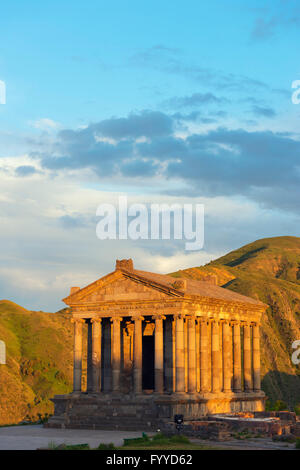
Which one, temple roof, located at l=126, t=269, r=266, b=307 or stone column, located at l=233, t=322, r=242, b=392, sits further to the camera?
stone column, located at l=233, t=322, r=242, b=392

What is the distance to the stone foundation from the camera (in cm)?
4859

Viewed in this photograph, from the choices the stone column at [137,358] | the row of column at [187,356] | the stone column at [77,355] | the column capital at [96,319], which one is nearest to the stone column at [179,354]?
the row of column at [187,356]

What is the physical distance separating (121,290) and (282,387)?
71455 millimetres

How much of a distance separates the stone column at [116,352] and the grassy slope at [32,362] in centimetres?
3998

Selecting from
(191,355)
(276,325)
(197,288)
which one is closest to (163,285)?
(197,288)

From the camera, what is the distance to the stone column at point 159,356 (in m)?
50.4

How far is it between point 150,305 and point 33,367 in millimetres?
57183

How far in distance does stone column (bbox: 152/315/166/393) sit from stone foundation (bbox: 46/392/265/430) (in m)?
0.84

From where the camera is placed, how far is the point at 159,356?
5072 centimetres

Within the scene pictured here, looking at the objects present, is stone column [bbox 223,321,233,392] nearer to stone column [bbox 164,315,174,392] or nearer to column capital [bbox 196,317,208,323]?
column capital [bbox 196,317,208,323]

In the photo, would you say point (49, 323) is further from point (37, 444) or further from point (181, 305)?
point (37, 444)

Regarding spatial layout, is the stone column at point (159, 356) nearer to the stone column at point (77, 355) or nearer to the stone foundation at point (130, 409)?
the stone foundation at point (130, 409)

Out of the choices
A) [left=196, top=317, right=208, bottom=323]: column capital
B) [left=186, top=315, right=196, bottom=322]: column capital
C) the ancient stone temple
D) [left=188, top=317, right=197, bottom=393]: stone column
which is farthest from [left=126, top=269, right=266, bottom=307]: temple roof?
[left=188, top=317, right=197, bottom=393]: stone column
